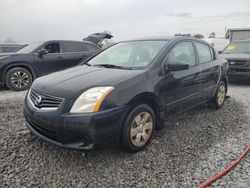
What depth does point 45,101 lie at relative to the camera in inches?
110

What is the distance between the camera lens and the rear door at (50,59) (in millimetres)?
7082

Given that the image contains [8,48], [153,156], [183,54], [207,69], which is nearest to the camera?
[153,156]

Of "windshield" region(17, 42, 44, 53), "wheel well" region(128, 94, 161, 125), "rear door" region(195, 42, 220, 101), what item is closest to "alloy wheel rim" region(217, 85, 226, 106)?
"rear door" region(195, 42, 220, 101)

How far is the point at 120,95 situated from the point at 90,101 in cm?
38

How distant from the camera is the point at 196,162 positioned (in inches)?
115

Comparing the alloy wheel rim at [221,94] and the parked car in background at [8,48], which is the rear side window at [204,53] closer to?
the alloy wheel rim at [221,94]

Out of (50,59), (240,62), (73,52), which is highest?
(73,52)

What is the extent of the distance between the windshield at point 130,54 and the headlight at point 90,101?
2.94 ft

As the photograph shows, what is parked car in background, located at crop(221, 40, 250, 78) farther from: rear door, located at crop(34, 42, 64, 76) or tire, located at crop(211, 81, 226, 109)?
rear door, located at crop(34, 42, 64, 76)

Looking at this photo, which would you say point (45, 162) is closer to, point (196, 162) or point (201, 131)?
point (196, 162)

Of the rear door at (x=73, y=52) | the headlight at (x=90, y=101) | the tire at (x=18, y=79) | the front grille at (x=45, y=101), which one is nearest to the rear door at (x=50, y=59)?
the rear door at (x=73, y=52)

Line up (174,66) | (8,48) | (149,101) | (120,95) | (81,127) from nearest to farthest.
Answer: (81,127), (120,95), (149,101), (174,66), (8,48)

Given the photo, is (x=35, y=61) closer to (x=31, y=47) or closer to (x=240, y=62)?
(x=31, y=47)

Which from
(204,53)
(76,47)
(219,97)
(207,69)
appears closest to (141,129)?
(207,69)
